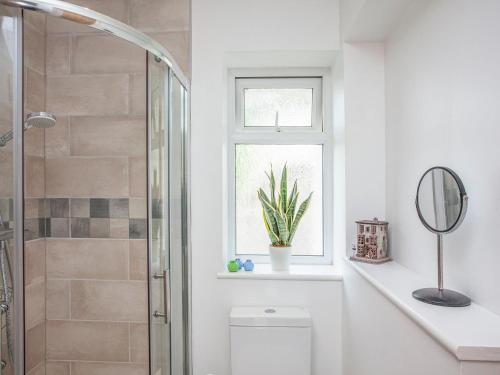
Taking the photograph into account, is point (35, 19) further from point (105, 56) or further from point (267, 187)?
point (267, 187)

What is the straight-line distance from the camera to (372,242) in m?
1.62

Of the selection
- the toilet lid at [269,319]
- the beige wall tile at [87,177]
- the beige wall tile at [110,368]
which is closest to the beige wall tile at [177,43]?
the beige wall tile at [87,177]

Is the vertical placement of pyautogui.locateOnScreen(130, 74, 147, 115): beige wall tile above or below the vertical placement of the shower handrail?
below

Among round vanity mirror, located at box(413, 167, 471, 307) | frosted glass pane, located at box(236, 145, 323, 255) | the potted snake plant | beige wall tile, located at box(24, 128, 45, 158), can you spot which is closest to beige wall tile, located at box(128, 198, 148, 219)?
beige wall tile, located at box(24, 128, 45, 158)

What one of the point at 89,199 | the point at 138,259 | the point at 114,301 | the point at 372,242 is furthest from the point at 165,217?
the point at 372,242

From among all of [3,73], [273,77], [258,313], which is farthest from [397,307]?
[273,77]

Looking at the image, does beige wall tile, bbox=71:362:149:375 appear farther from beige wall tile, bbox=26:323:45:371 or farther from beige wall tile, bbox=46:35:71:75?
beige wall tile, bbox=46:35:71:75

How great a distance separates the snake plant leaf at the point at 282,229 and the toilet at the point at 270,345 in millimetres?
420

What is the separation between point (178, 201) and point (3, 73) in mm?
869

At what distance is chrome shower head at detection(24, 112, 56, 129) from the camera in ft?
3.71

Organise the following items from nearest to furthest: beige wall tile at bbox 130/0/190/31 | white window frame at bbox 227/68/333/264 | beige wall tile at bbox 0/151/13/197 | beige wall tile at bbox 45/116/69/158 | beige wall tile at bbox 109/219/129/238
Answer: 1. beige wall tile at bbox 0/151/13/197
2. beige wall tile at bbox 45/116/69/158
3. beige wall tile at bbox 109/219/129/238
4. beige wall tile at bbox 130/0/190/31
5. white window frame at bbox 227/68/333/264

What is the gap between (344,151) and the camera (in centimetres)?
181

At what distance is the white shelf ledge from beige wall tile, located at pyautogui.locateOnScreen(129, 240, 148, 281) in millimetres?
931

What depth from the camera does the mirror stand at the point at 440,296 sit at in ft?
3.23
